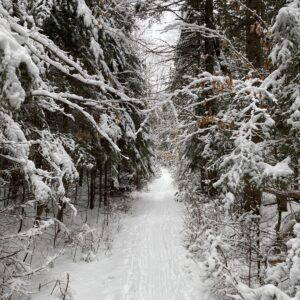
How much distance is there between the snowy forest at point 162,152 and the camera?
440cm

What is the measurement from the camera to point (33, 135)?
7.01 metres

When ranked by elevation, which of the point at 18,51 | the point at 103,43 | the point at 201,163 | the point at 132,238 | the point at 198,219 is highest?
the point at 103,43

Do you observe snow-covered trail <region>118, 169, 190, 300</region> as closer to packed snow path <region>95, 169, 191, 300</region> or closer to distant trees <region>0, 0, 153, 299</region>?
packed snow path <region>95, 169, 191, 300</region>

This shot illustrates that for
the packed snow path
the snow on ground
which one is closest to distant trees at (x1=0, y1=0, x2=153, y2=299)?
the snow on ground

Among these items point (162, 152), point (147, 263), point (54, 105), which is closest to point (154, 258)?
point (147, 263)

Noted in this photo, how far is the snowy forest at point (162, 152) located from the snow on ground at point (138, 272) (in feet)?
0.13

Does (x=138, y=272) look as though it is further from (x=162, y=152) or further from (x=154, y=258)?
(x=162, y=152)

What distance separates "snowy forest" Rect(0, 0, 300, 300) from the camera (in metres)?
4.40

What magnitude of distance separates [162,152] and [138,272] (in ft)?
10.9

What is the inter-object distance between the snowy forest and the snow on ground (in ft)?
0.13

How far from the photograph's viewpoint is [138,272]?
24.6 ft

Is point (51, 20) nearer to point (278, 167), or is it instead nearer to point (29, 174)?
point (29, 174)

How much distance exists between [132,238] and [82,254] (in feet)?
7.71

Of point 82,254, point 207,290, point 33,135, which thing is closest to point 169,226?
point 82,254
